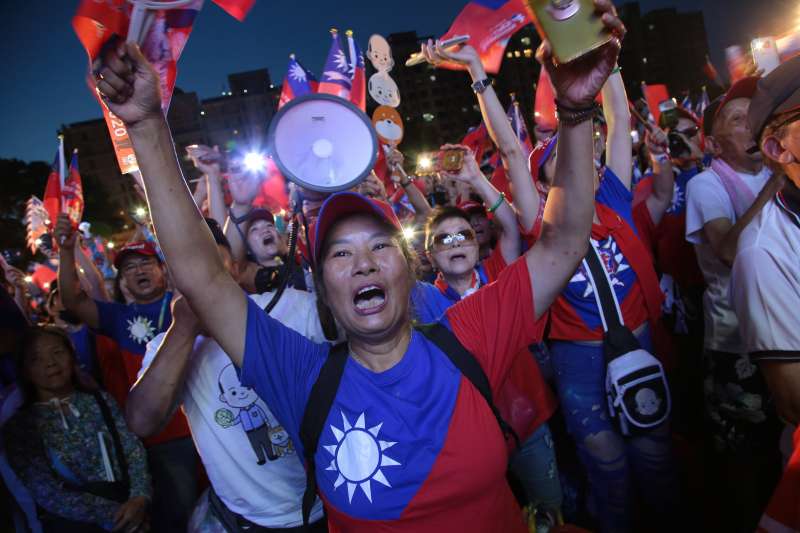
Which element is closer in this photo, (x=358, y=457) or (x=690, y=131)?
(x=358, y=457)

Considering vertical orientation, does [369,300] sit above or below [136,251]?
below

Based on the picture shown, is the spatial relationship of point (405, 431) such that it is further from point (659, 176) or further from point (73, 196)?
point (73, 196)

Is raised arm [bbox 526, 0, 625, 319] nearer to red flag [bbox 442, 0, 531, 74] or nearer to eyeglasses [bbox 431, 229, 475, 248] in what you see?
eyeglasses [bbox 431, 229, 475, 248]

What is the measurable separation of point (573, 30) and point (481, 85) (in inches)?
76.9

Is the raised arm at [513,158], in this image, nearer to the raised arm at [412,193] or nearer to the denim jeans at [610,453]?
the denim jeans at [610,453]

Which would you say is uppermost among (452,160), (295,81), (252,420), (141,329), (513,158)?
(295,81)

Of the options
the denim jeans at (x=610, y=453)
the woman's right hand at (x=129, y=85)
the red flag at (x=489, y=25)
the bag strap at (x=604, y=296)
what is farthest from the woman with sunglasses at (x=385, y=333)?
the red flag at (x=489, y=25)

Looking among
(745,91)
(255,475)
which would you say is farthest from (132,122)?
(745,91)

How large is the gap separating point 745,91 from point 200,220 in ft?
10.5

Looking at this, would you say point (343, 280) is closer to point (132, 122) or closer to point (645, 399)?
point (132, 122)

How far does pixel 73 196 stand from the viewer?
5.34 meters

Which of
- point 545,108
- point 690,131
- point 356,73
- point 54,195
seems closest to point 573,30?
point 356,73

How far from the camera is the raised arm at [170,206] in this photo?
1.26 metres

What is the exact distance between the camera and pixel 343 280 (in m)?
1.66
